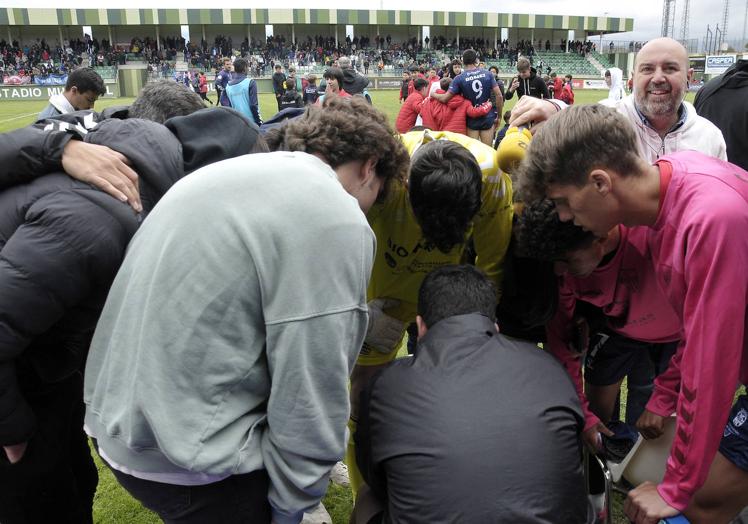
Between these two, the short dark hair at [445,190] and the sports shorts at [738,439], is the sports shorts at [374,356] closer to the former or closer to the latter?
the short dark hair at [445,190]

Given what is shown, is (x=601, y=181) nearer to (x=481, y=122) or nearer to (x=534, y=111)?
(x=534, y=111)

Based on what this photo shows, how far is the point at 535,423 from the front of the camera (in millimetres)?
1563

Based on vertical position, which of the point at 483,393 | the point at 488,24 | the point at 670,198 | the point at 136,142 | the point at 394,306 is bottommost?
the point at 394,306

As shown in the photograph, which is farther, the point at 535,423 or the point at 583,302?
the point at 583,302

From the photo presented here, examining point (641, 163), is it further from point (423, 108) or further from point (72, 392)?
point (423, 108)

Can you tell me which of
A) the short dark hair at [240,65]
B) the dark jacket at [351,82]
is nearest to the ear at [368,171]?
the dark jacket at [351,82]

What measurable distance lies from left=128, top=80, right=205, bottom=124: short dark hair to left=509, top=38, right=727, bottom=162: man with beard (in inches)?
90.0

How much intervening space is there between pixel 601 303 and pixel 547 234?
1.70ft

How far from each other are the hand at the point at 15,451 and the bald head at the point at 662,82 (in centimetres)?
328

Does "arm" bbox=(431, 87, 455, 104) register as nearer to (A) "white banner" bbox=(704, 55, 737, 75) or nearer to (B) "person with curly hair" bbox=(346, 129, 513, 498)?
(B) "person with curly hair" bbox=(346, 129, 513, 498)

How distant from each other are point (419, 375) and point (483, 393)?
0.19 metres

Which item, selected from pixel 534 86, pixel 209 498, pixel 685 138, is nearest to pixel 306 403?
pixel 209 498

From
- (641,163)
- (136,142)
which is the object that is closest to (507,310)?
(641,163)

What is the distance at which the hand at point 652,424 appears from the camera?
2299 mm
